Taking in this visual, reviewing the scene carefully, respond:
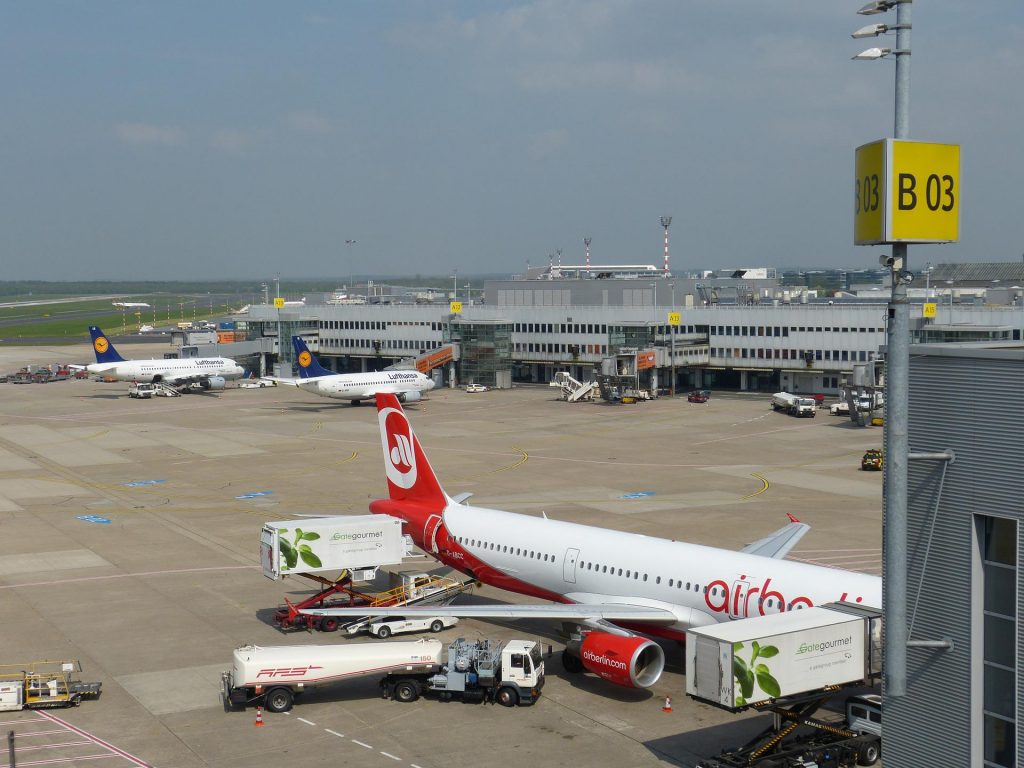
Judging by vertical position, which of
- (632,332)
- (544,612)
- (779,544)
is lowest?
(544,612)

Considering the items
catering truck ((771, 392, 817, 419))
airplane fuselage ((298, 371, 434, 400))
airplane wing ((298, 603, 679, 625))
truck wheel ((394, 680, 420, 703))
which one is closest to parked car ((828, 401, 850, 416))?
catering truck ((771, 392, 817, 419))

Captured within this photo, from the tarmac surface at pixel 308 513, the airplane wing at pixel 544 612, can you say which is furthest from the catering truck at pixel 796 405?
the airplane wing at pixel 544 612

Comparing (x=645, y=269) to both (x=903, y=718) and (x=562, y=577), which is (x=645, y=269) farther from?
(x=903, y=718)

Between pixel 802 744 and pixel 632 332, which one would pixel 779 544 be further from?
pixel 632 332

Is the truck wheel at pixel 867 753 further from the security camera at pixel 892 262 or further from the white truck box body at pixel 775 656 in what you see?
the security camera at pixel 892 262

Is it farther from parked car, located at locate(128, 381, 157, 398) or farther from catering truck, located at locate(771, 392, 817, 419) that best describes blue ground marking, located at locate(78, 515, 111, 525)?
parked car, located at locate(128, 381, 157, 398)

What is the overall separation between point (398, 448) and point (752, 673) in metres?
23.3

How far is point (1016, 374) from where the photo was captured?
2016 cm

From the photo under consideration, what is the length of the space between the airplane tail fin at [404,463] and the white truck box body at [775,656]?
1960 centimetres

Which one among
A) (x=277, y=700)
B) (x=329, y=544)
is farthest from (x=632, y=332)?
(x=277, y=700)

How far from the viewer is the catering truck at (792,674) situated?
2784 cm

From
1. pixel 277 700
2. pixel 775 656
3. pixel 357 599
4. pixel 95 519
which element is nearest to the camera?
pixel 775 656

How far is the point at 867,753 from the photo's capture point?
99.0 ft

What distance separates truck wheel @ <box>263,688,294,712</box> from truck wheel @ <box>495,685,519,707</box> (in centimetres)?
670
